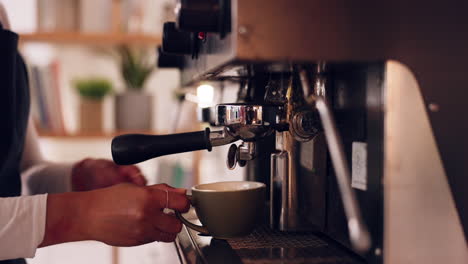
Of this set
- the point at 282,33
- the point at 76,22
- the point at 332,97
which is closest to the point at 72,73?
the point at 76,22

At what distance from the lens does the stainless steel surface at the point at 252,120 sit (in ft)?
1.96

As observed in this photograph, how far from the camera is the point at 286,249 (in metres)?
0.61

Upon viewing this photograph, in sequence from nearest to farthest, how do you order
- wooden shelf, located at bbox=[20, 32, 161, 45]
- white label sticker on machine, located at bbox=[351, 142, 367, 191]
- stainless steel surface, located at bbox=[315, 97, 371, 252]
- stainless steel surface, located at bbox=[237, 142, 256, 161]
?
stainless steel surface, located at bbox=[315, 97, 371, 252], white label sticker on machine, located at bbox=[351, 142, 367, 191], stainless steel surface, located at bbox=[237, 142, 256, 161], wooden shelf, located at bbox=[20, 32, 161, 45]

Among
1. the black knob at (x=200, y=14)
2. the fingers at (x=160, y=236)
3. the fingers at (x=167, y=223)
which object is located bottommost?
the fingers at (x=160, y=236)

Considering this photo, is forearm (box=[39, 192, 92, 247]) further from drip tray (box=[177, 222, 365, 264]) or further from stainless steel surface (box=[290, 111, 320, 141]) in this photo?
stainless steel surface (box=[290, 111, 320, 141])

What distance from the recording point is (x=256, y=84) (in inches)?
29.6

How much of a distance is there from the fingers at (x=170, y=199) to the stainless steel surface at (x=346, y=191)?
241 millimetres

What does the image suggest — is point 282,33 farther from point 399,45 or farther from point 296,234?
point 296,234

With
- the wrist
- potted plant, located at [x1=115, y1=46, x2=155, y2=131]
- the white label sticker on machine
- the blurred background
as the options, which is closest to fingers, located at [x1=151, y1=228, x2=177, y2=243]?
the white label sticker on machine

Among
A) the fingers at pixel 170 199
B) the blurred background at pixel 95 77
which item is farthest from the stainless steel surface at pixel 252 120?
the blurred background at pixel 95 77

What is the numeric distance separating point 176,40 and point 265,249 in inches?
13.1

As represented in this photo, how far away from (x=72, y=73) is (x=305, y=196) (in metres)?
1.54

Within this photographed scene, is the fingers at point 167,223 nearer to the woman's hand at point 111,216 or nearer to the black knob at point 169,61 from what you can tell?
the woman's hand at point 111,216

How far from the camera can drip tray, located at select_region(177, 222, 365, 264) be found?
0.57 m
